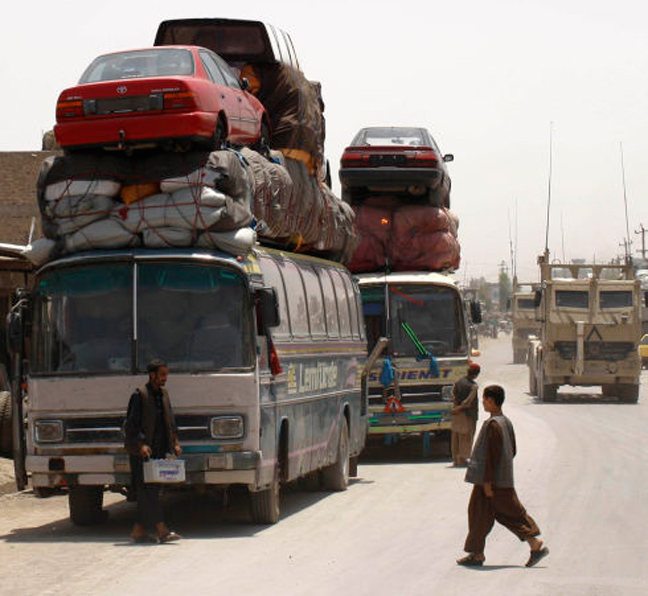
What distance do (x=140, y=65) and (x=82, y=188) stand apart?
56.5 inches

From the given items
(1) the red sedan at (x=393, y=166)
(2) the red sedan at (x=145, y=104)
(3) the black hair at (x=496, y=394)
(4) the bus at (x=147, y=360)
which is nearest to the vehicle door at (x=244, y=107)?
(2) the red sedan at (x=145, y=104)

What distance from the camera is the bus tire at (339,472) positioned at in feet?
60.2

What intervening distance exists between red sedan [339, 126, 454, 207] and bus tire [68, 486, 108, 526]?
→ 37.8ft

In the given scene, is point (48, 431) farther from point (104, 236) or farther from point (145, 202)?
point (145, 202)

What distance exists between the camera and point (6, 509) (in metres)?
16.8

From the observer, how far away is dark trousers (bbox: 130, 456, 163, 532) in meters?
13.1

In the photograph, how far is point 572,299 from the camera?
136ft

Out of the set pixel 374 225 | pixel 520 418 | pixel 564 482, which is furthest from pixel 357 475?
pixel 520 418

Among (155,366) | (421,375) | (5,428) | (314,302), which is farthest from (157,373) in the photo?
(421,375)

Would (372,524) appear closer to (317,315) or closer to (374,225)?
(317,315)

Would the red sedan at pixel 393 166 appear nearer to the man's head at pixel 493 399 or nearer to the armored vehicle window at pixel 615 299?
the man's head at pixel 493 399

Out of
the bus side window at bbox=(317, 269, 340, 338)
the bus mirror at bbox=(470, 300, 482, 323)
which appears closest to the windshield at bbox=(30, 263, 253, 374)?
the bus side window at bbox=(317, 269, 340, 338)

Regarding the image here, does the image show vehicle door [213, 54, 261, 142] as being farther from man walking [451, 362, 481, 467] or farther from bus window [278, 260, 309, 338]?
man walking [451, 362, 481, 467]

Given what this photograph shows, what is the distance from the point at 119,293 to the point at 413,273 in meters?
10.6
